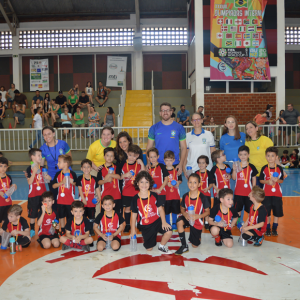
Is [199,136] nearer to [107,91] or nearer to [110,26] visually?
[107,91]

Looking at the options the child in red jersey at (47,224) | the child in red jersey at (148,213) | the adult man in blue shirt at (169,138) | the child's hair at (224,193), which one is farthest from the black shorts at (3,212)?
the child's hair at (224,193)

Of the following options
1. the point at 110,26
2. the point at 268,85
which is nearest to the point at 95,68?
the point at 110,26

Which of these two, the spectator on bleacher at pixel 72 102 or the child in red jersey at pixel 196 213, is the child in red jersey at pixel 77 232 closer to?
the child in red jersey at pixel 196 213

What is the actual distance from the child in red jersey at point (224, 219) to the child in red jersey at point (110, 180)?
5.46ft

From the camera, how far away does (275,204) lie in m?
5.32

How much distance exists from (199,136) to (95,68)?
15825 mm

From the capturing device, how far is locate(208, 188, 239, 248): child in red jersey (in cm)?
479

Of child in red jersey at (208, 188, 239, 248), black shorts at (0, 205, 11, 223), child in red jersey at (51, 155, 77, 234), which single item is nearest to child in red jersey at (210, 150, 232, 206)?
child in red jersey at (208, 188, 239, 248)

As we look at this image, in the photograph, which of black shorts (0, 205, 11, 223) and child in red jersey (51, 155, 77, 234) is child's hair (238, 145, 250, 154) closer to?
child in red jersey (51, 155, 77, 234)

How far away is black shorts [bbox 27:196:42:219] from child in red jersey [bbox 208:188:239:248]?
9.86ft

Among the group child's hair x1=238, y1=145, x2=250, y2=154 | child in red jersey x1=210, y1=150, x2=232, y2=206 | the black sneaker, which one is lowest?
the black sneaker

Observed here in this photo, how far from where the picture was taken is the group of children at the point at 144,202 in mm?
4750

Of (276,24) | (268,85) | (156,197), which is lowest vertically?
(156,197)

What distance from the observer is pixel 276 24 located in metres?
15.1
